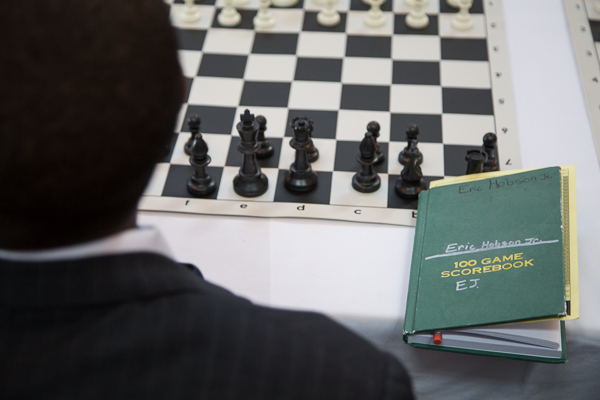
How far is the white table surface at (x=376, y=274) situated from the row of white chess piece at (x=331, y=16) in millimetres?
704

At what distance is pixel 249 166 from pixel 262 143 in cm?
15

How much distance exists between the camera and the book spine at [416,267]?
44.0 inches

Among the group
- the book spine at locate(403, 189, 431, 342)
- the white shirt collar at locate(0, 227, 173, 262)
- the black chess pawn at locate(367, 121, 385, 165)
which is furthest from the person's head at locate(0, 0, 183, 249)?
the black chess pawn at locate(367, 121, 385, 165)

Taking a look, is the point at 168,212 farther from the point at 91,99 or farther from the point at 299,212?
the point at 91,99

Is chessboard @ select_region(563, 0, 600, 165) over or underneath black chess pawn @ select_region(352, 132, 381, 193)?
over

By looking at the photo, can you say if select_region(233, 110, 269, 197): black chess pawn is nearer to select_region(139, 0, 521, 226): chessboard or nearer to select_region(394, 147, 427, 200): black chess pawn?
select_region(139, 0, 521, 226): chessboard

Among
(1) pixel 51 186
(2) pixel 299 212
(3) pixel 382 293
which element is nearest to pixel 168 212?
(2) pixel 299 212

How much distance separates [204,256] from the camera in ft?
4.38

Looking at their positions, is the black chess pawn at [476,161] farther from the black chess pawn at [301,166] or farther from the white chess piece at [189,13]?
the white chess piece at [189,13]

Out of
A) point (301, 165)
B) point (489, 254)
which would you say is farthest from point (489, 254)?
point (301, 165)

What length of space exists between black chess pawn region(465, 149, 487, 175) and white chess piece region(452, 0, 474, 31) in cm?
87

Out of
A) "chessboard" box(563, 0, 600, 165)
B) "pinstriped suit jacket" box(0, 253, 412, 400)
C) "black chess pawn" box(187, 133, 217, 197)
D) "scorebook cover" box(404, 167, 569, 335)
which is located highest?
"chessboard" box(563, 0, 600, 165)

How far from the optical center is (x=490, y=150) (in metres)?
1.51

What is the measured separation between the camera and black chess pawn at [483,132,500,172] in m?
1.48
